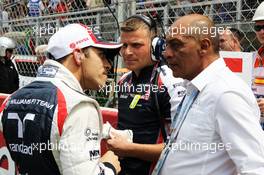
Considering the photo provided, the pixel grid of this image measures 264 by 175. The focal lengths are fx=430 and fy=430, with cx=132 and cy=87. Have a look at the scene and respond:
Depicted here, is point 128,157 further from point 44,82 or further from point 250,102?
point 250,102

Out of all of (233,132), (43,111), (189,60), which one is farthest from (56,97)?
(233,132)

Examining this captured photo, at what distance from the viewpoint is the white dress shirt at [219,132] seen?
1.73 m

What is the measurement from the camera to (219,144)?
183cm

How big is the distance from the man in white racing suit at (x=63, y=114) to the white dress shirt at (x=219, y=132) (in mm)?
399

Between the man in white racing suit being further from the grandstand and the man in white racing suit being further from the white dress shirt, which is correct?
the grandstand

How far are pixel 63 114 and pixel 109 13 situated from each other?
364 cm

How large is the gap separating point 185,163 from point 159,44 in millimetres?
945

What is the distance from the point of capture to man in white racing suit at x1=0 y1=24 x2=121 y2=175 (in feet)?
6.09

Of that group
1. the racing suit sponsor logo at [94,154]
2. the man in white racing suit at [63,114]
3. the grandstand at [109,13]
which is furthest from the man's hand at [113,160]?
the grandstand at [109,13]

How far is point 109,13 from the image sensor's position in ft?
17.6

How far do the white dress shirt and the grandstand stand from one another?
1.44 meters

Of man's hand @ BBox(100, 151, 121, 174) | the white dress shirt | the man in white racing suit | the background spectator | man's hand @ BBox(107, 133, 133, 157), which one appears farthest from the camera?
the background spectator

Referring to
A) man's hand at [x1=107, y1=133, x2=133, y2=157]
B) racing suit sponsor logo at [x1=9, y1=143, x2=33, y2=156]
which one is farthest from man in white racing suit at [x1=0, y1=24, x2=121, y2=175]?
man's hand at [x1=107, y1=133, x2=133, y2=157]

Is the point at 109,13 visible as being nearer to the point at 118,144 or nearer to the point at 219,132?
the point at 118,144
